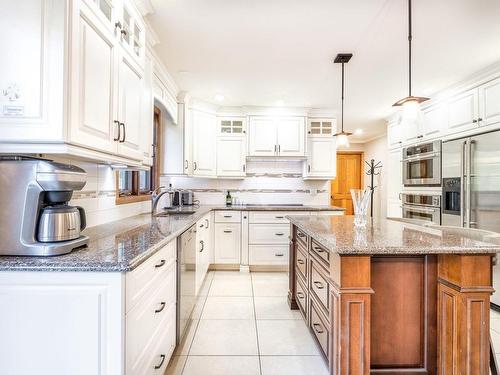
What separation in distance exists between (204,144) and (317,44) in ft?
7.20

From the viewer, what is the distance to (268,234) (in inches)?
157

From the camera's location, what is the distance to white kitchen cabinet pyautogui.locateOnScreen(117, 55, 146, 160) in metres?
1.65

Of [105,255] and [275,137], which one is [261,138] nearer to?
[275,137]

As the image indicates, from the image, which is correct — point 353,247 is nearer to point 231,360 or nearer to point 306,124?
point 231,360

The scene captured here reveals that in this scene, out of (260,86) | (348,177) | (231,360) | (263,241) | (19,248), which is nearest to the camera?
(19,248)

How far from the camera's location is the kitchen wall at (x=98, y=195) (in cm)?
182

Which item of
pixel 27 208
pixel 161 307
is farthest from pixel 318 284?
pixel 27 208

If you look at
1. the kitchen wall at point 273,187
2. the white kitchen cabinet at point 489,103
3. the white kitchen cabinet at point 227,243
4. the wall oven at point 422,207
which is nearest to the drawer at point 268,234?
the white kitchen cabinet at point 227,243

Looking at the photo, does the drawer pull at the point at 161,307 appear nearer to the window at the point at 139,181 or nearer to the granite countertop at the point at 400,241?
the granite countertop at the point at 400,241

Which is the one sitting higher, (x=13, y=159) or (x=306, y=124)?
(x=306, y=124)

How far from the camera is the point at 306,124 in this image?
4.29m

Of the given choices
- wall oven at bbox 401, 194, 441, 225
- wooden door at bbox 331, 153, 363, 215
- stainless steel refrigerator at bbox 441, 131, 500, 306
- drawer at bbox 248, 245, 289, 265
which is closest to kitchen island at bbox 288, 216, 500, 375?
stainless steel refrigerator at bbox 441, 131, 500, 306

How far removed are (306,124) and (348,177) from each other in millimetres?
3315

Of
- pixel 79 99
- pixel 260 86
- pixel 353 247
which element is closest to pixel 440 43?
pixel 260 86
